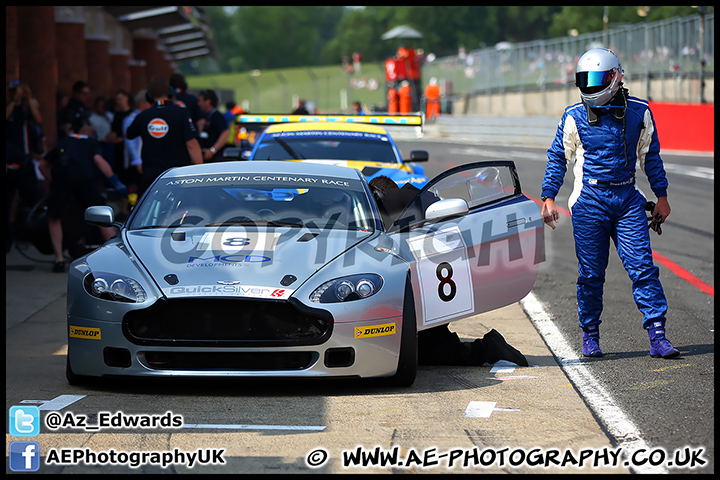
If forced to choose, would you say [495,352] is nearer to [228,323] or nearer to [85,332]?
[228,323]

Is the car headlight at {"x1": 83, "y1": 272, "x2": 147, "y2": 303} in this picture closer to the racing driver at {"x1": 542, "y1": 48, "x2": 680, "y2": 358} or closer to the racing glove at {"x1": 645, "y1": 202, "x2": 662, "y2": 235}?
the racing driver at {"x1": 542, "y1": 48, "x2": 680, "y2": 358}

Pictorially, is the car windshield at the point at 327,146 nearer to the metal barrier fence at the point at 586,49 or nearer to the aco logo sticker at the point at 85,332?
the aco logo sticker at the point at 85,332

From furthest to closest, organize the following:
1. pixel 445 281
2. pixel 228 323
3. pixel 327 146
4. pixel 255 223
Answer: pixel 327 146
pixel 255 223
pixel 445 281
pixel 228 323

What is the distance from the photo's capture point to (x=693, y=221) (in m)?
14.6

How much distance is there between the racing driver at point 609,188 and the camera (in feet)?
21.7

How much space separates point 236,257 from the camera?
19.3 feet

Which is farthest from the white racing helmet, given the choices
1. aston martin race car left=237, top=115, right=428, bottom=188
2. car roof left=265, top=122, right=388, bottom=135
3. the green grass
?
the green grass

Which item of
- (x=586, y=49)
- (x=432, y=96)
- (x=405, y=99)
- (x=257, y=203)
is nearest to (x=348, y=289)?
(x=257, y=203)

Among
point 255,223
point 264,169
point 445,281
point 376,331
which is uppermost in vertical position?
point 264,169

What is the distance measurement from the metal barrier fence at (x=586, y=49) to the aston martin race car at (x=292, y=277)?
24490mm

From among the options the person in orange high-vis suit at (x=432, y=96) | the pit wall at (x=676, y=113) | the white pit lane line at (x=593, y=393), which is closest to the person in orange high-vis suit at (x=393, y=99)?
the person in orange high-vis suit at (x=432, y=96)

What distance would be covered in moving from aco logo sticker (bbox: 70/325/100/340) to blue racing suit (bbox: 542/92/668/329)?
9.75 feet

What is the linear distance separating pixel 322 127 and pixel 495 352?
5396 millimetres

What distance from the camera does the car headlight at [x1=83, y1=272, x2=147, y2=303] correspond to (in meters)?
5.66
